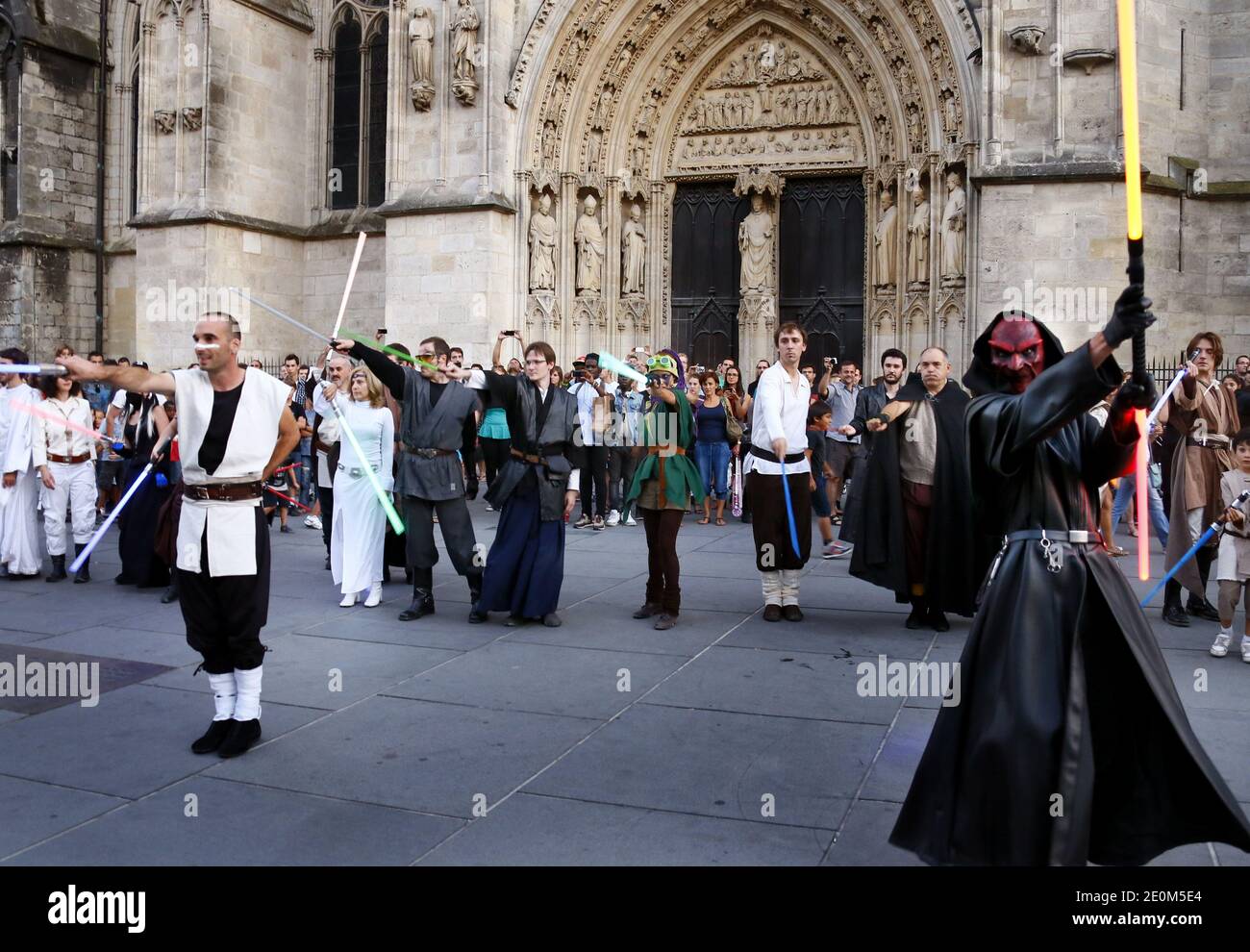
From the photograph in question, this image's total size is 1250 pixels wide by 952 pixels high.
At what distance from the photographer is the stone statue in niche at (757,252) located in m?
18.7

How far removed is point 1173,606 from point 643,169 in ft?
43.5

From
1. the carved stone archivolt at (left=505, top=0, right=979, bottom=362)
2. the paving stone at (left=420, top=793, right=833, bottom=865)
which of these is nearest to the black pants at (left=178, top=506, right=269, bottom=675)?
the paving stone at (left=420, top=793, right=833, bottom=865)

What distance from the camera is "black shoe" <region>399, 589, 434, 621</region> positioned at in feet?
27.2

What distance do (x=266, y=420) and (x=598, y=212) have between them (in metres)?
14.3

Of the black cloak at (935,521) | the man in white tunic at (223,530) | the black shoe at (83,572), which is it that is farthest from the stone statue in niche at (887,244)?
the man in white tunic at (223,530)

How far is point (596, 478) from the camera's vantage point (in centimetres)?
1380

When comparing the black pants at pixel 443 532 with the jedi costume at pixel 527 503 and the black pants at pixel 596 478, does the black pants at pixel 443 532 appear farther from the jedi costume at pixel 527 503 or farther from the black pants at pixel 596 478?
the black pants at pixel 596 478

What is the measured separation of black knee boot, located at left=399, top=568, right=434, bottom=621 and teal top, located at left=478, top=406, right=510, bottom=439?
114cm

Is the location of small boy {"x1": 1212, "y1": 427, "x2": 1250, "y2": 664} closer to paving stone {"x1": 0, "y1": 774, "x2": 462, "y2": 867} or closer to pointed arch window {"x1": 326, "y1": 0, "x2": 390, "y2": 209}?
paving stone {"x1": 0, "y1": 774, "x2": 462, "y2": 867}

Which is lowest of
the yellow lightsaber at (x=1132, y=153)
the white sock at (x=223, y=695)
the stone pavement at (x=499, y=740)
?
the stone pavement at (x=499, y=740)

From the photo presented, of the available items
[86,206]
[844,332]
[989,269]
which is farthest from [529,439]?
[86,206]

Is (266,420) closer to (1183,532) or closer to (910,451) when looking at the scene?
(910,451)

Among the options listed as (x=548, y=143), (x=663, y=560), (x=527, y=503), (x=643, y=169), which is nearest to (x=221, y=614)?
(x=527, y=503)

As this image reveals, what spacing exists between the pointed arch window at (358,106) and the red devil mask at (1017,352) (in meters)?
18.3
